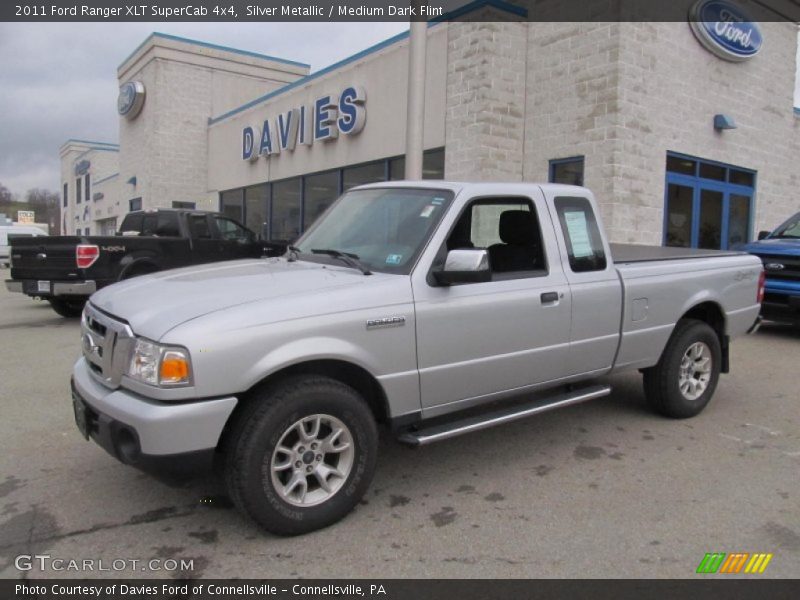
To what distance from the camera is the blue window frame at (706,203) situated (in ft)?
41.5

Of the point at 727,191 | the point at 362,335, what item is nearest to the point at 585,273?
the point at 362,335

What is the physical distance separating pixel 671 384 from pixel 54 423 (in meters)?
5.03

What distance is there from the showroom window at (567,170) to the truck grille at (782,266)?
360 cm

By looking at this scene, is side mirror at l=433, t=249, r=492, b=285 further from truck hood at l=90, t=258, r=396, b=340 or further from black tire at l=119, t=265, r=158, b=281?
black tire at l=119, t=265, r=158, b=281

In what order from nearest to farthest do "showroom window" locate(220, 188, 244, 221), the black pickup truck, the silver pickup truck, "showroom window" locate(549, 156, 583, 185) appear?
the silver pickup truck → the black pickup truck → "showroom window" locate(549, 156, 583, 185) → "showroom window" locate(220, 188, 244, 221)

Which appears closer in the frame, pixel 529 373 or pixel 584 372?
pixel 529 373

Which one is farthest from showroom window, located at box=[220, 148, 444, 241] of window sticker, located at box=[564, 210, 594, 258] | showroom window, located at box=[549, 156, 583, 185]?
window sticker, located at box=[564, 210, 594, 258]

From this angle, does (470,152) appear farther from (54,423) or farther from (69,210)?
(69,210)

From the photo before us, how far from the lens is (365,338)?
136 inches

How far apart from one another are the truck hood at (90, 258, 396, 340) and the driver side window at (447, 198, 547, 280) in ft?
3.24

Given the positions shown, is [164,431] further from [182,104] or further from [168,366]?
[182,104]

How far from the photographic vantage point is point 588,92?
38.1 ft

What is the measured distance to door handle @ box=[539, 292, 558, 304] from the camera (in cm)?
424

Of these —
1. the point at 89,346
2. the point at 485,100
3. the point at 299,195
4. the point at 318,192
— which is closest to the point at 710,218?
the point at 485,100
